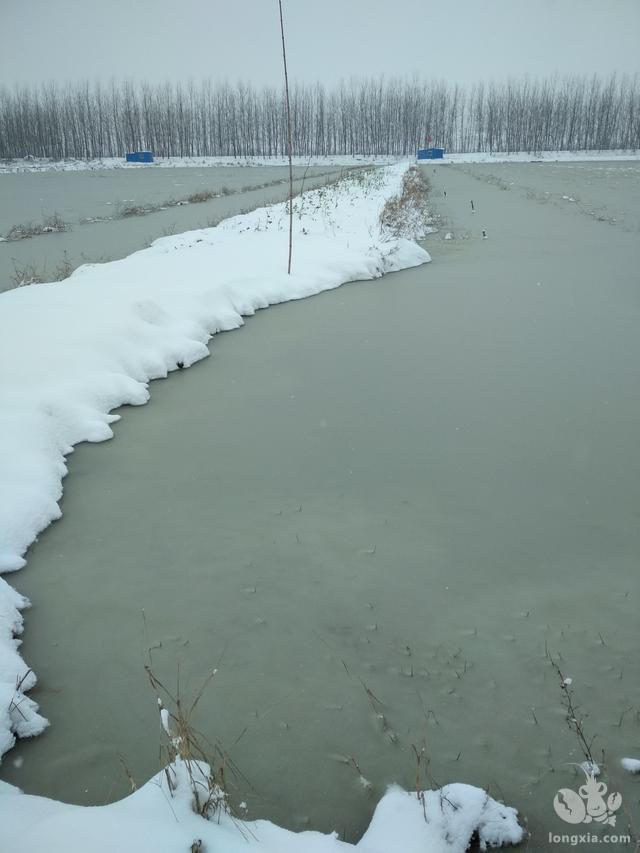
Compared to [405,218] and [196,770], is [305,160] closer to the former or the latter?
[405,218]

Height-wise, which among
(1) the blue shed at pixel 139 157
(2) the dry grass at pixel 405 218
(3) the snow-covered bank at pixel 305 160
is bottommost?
(2) the dry grass at pixel 405 218

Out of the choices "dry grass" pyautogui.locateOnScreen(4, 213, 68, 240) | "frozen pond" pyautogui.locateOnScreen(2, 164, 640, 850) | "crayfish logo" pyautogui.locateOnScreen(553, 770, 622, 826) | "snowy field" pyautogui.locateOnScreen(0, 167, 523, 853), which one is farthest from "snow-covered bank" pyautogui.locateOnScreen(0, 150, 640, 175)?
"crayfish logo" pyautogui.locateOnScreen(553, 770, 622, 826)

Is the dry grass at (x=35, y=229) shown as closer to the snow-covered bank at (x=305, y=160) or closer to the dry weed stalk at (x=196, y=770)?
the dry weed stalk at (x=196, y=770)

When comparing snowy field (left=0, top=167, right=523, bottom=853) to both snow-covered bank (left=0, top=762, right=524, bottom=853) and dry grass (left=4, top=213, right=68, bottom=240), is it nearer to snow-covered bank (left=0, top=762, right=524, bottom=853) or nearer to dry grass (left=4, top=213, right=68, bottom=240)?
snow-covered bank (left=0, top=762, right=524, bottom=853)

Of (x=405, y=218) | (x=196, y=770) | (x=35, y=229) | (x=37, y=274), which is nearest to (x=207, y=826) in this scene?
(x=196, y=770)

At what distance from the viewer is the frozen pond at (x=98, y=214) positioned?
11.9m

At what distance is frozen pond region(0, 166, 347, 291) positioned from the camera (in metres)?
11.9

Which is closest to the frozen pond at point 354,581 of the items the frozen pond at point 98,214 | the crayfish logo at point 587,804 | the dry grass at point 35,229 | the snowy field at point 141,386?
the crayfish logo at point 587,804

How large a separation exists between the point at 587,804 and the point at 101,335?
5548 mm

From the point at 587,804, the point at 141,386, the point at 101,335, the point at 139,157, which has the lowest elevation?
the point at 587,804

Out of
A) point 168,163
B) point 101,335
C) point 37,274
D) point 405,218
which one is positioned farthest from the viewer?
point 168,163

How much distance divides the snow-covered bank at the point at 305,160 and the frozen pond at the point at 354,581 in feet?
160

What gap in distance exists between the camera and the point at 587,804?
2035mm

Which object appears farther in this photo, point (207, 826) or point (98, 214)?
point (98, 214)
